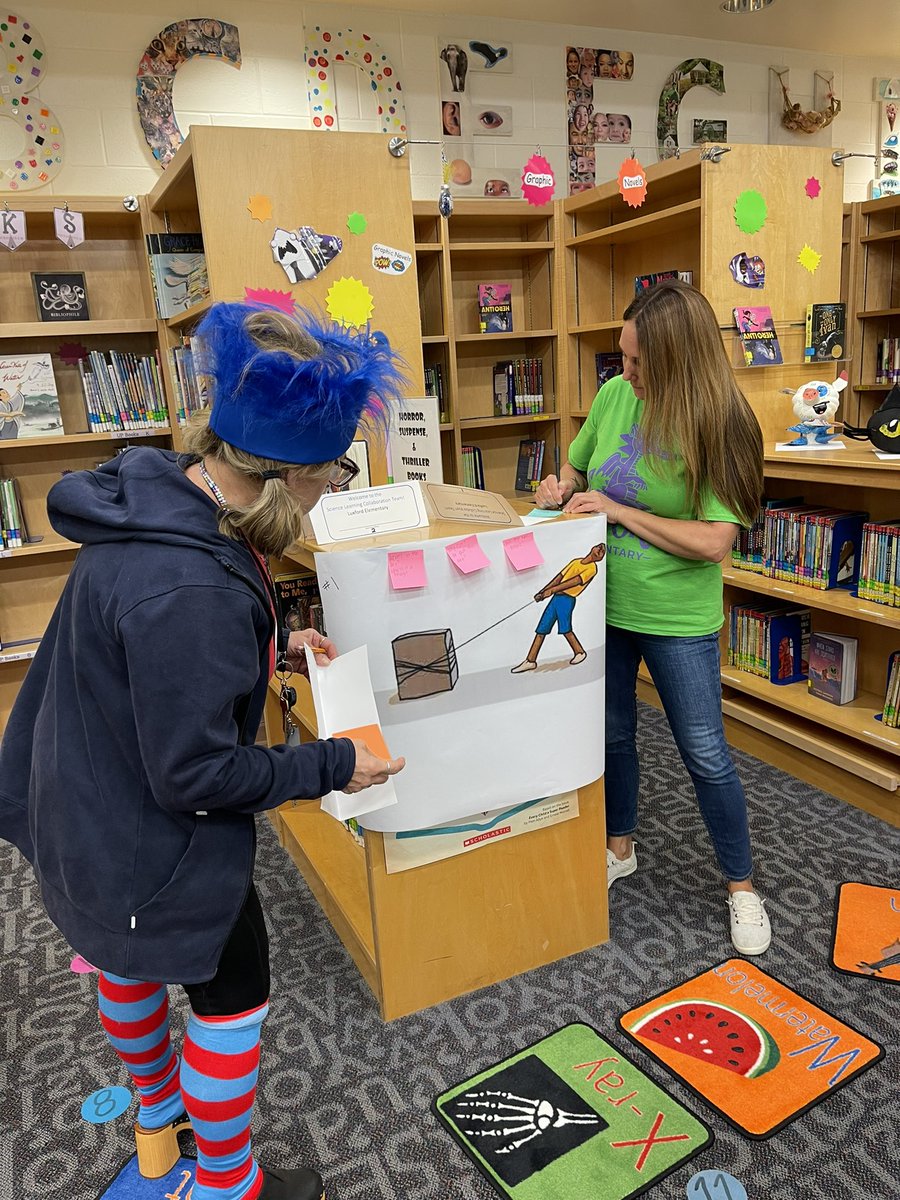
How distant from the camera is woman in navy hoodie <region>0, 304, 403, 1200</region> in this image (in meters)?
1.02

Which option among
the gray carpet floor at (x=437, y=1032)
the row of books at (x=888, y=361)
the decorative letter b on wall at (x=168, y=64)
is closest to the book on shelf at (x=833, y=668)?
the gray carpet floor at (x=437, y=1032)

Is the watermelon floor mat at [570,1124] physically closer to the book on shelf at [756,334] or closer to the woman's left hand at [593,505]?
the woman's left hand at [593,505]

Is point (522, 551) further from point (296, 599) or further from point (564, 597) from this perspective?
point (296, 599)

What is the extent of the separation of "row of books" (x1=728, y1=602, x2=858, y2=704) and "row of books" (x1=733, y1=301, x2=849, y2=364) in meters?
0.91

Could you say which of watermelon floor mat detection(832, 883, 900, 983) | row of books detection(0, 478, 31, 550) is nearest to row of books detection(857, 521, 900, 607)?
watermelon floor mat detection(832, 883, 900, 983)

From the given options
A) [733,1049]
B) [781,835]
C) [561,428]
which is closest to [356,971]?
[733,1049]

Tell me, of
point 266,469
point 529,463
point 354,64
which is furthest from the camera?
point 529,463

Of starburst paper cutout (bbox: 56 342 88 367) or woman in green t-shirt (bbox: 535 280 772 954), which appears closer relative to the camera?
woman in green t-shirt (bbox: 535 280 772 954)

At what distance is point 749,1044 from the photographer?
177cm

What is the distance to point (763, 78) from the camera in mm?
5062

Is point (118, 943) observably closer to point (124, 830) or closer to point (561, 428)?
point (124, 830)

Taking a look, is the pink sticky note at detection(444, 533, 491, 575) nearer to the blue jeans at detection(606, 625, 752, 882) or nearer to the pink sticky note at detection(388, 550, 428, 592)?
the pink sticky note at detection(388, 550, 428, 592)

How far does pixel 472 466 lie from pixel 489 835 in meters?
2.57

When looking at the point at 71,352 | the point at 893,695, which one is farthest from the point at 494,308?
the point at 893,695
